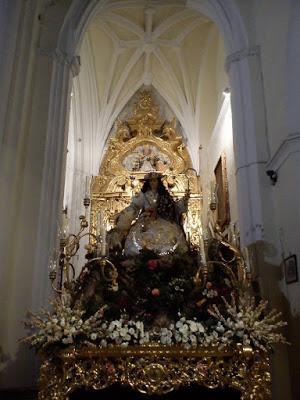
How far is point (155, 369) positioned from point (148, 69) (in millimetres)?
10876

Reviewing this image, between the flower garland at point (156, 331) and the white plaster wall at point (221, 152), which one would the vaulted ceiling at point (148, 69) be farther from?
the flower garland at point (156, 331)

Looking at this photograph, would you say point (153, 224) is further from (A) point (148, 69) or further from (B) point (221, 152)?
(A) point (148, 69)

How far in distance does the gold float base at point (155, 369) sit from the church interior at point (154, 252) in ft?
0.03

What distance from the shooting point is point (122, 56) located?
1252 cm


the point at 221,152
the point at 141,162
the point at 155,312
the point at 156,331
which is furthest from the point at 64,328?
the point at 141,162

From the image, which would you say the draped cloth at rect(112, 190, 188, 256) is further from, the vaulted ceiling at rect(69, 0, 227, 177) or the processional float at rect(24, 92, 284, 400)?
the vaulted ceiling at rect(69, 0, 227, 177)

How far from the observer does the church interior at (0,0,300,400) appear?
3.79 metres

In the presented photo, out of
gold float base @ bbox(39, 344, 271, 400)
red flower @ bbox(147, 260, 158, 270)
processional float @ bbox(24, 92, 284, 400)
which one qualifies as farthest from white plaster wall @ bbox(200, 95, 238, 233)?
gold float base @ bbox(39, 344, 271, 400)

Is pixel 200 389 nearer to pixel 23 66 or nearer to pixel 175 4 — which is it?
pixel 23 66

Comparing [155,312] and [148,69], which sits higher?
[148,69]

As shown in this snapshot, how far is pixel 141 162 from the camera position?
12.9 metres

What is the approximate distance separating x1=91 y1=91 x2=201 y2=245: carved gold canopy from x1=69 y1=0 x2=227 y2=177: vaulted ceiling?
0.40 metres

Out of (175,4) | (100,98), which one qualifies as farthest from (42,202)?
(100,98)

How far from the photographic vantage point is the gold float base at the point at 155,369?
3699mm
